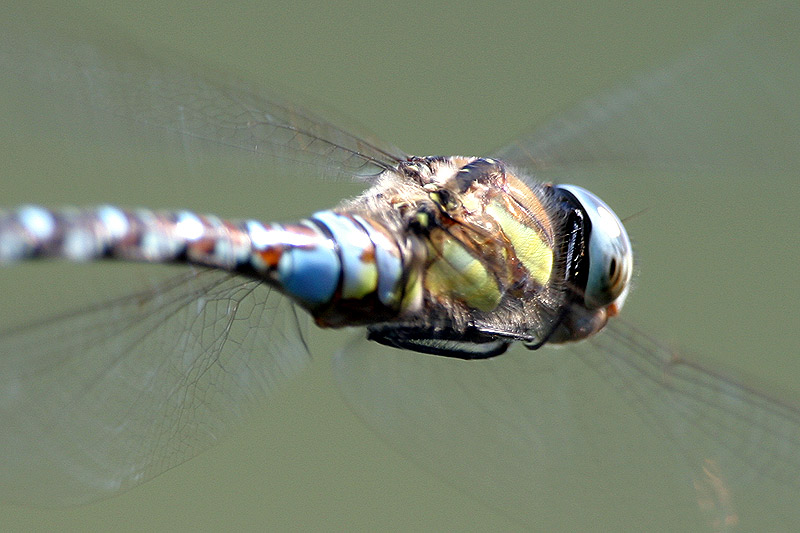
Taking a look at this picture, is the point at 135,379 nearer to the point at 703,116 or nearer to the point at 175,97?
the point at 175,97

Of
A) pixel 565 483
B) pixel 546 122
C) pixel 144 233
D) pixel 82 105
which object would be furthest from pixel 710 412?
pixel 82 105

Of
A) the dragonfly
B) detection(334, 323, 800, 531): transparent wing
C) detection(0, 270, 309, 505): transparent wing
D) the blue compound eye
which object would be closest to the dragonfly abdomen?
the dragonfly

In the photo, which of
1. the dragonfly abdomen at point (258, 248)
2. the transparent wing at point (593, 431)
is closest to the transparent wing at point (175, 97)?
the dragonfly abdomen at point (258, 248)

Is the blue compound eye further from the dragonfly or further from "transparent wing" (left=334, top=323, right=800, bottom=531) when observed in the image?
"transparent wing" (left=334, top=323, right=800, bottom=531)

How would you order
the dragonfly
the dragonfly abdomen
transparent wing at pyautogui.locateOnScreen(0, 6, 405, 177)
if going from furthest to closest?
transparent wing at pyautogui.locateOnScreen(0, 6, 405, 177) < the dragonfly < the dragonfly abdomen

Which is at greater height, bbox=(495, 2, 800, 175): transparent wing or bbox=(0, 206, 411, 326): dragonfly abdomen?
bbox=(495, 2, 800, 175): transparent wing


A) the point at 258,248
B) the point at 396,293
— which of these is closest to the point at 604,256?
the point at 396,293

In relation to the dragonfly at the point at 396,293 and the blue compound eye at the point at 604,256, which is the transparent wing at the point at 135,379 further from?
the blue compound eye at the point at 604,256
